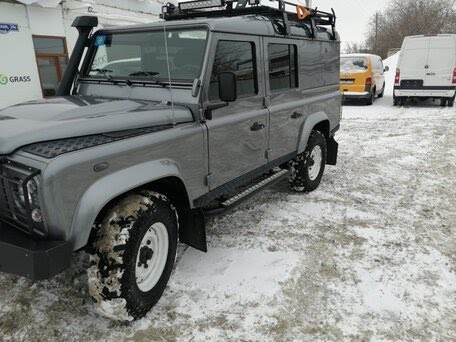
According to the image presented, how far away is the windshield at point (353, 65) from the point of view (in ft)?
46.6

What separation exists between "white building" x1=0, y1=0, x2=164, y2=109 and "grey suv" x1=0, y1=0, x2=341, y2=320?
9301 millimetres

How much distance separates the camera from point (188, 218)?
11.0ft

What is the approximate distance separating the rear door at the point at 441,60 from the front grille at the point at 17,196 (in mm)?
14355

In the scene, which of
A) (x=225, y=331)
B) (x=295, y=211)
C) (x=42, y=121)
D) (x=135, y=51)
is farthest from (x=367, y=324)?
(x=135, y=51)

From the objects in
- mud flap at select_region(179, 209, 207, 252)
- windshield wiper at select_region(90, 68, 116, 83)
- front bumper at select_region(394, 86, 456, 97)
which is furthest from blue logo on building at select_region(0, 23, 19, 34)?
front bumper at select_region(394, 86, 456, 97)

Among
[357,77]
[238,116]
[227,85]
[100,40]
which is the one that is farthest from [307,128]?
[357,77]

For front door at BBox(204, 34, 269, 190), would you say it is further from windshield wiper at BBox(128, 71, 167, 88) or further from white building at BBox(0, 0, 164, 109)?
white building at BBox(0, 0, 164, 109)

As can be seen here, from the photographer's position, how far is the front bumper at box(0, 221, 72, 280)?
219cm

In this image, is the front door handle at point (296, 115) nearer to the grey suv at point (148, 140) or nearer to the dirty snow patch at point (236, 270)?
the grey suv at point (148, 140)

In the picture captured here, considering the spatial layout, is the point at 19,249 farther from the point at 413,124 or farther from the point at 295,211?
the point at 413,124

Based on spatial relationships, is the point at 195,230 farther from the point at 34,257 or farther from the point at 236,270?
the point at 34,257

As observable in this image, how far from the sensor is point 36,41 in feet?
42.1

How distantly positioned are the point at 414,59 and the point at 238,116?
1250 cm

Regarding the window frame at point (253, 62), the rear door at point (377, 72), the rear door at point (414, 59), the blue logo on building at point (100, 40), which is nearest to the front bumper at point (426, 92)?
the rear door at point (414, 59)
